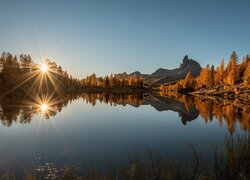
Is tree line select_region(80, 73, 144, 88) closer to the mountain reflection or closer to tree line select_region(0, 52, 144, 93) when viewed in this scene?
tree line select_region(0, 52, 144, 93)

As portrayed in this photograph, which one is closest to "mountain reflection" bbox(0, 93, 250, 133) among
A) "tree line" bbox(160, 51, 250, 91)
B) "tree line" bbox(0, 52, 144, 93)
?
"tree line" bbox(0, 52, 144, 93)

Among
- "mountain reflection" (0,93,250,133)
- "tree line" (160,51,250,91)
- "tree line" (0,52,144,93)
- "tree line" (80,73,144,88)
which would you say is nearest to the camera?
"mountain reflection" (0,93,250,133)

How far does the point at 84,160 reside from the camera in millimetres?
14203

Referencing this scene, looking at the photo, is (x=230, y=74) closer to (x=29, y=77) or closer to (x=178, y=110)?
(x=178, y=110)

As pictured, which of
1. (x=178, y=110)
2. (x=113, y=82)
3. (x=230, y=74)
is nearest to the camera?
(x=178, y=110)

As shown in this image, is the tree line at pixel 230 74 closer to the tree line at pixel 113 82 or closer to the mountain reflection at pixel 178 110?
the mountain reflection at pixel 178 110

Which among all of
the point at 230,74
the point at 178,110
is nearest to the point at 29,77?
the point at 178,110

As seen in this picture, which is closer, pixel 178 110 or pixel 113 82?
pixel 178 110

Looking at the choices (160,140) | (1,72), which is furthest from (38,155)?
(1,72)

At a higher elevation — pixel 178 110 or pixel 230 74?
pixel 230 74

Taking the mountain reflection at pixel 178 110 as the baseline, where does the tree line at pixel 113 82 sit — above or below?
above

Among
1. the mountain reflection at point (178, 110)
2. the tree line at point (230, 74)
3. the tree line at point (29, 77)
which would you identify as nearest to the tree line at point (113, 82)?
the tree line at point (29, 77)

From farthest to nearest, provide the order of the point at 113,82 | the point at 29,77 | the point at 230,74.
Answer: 1. the point at 113,82
2. the point at 230,74
3. the point at 29,77

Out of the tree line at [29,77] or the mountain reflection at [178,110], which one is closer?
the mountain reflection at [178,110]
